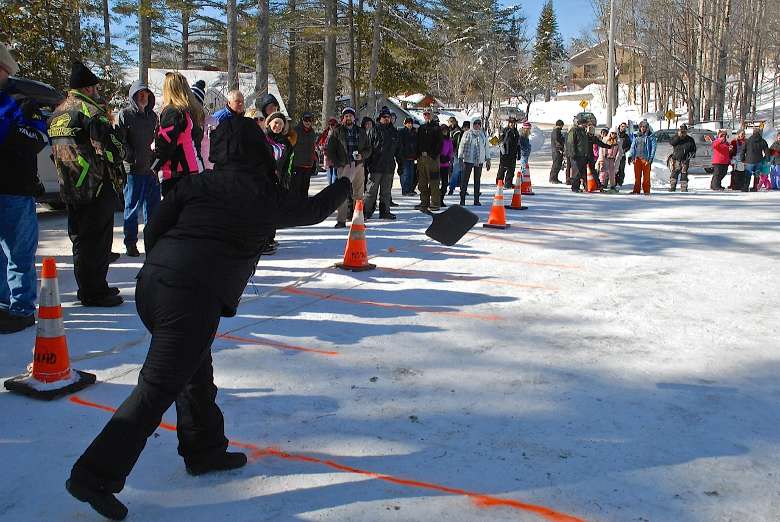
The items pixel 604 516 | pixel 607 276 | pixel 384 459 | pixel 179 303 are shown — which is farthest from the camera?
pixel 607 276

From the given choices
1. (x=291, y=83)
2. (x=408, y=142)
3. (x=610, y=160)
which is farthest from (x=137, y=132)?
(x=291, y=83)

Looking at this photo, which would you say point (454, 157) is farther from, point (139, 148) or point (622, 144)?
point (139, 148)

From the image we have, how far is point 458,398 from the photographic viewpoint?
4.30m

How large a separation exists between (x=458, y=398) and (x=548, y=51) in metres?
88.5

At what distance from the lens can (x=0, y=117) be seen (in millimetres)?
5027

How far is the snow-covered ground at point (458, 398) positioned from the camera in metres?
3.11

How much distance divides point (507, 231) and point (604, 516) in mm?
8012

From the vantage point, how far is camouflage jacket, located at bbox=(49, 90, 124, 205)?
5539 millimetres

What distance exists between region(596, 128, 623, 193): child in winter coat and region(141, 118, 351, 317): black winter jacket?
641 inches

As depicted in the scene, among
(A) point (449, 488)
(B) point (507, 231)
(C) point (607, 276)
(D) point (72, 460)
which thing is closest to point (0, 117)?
(D) point (72, 460)

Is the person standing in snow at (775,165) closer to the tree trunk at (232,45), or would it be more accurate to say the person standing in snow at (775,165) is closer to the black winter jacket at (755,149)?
the black winter jacket at (755,149)

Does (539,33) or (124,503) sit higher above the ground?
(539,33)

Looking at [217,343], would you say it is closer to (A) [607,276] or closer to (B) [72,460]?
(B) [72,460]

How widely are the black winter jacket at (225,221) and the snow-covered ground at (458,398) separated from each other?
1043mm
